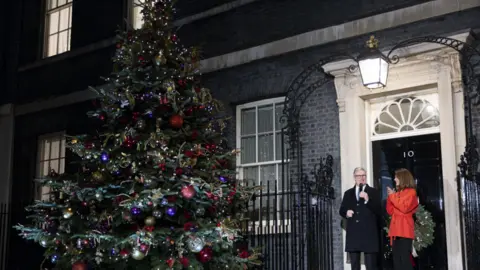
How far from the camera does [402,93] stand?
10.4m

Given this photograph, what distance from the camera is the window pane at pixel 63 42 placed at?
16344 mm

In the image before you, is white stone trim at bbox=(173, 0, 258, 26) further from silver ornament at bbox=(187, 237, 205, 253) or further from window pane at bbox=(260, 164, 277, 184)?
silver ornament at bbox=(187, 237, 205, 253)

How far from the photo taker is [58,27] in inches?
657

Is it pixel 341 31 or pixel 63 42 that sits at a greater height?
pixel 63 42

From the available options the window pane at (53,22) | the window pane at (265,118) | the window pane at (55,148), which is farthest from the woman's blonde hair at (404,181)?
the window pane at (53,22)

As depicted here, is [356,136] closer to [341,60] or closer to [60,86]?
[341,60]

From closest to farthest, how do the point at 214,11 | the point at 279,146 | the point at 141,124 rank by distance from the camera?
the point at 141,124 < the point at 279,146 < the point at 214,11

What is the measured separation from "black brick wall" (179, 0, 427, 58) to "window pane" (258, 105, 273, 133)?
47.5 inches

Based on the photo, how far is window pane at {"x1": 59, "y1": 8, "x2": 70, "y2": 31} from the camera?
16.5 metres

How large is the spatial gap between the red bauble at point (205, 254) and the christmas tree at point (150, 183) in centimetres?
1

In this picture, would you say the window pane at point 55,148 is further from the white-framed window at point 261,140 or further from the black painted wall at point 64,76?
the white-framed window at point 261,140

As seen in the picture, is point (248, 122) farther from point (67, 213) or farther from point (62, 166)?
point (62, 166)

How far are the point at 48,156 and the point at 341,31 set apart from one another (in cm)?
830

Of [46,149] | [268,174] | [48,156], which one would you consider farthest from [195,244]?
[46,149]
